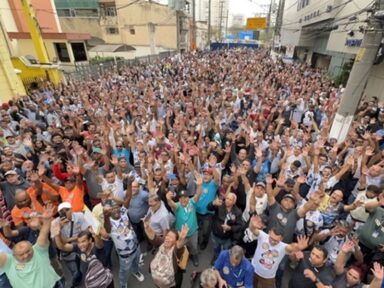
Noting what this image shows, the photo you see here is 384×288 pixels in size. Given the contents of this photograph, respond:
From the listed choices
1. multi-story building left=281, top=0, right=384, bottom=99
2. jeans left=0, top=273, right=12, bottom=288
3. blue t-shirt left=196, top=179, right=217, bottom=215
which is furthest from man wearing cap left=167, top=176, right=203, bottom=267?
multi-story building left=281, top=0, right=384, bottom=99

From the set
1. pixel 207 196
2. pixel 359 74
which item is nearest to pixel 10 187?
pixel 207 196

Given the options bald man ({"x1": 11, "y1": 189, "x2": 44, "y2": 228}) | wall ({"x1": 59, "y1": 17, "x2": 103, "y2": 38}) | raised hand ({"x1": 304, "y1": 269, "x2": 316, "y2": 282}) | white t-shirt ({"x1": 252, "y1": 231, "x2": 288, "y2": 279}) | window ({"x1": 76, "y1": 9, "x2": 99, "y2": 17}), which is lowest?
white t-shirt ({"x1": 252, "y1": 231, "x2": 288, "y2": 279})

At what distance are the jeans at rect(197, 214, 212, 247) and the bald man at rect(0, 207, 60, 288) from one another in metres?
2.31

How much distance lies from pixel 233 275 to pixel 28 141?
5290mm

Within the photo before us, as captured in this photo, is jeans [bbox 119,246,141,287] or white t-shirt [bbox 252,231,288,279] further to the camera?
jeans [bbox 119,246,141,287]

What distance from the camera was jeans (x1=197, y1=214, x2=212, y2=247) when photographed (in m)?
4.07

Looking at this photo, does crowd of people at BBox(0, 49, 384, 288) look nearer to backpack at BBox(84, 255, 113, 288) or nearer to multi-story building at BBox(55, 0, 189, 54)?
backpack at BBox(84, 255, 113, 288)

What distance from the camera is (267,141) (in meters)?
5.80

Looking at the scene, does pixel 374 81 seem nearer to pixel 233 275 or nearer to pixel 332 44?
pixel 332 44

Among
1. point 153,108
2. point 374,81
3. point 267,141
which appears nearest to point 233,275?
point 267,141

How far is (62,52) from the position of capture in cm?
2180

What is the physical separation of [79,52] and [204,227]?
80.6ft

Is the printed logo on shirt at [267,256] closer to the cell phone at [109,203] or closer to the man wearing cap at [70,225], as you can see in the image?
the cell phone at [109,203]

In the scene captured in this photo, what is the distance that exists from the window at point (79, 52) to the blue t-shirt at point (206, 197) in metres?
23.9
